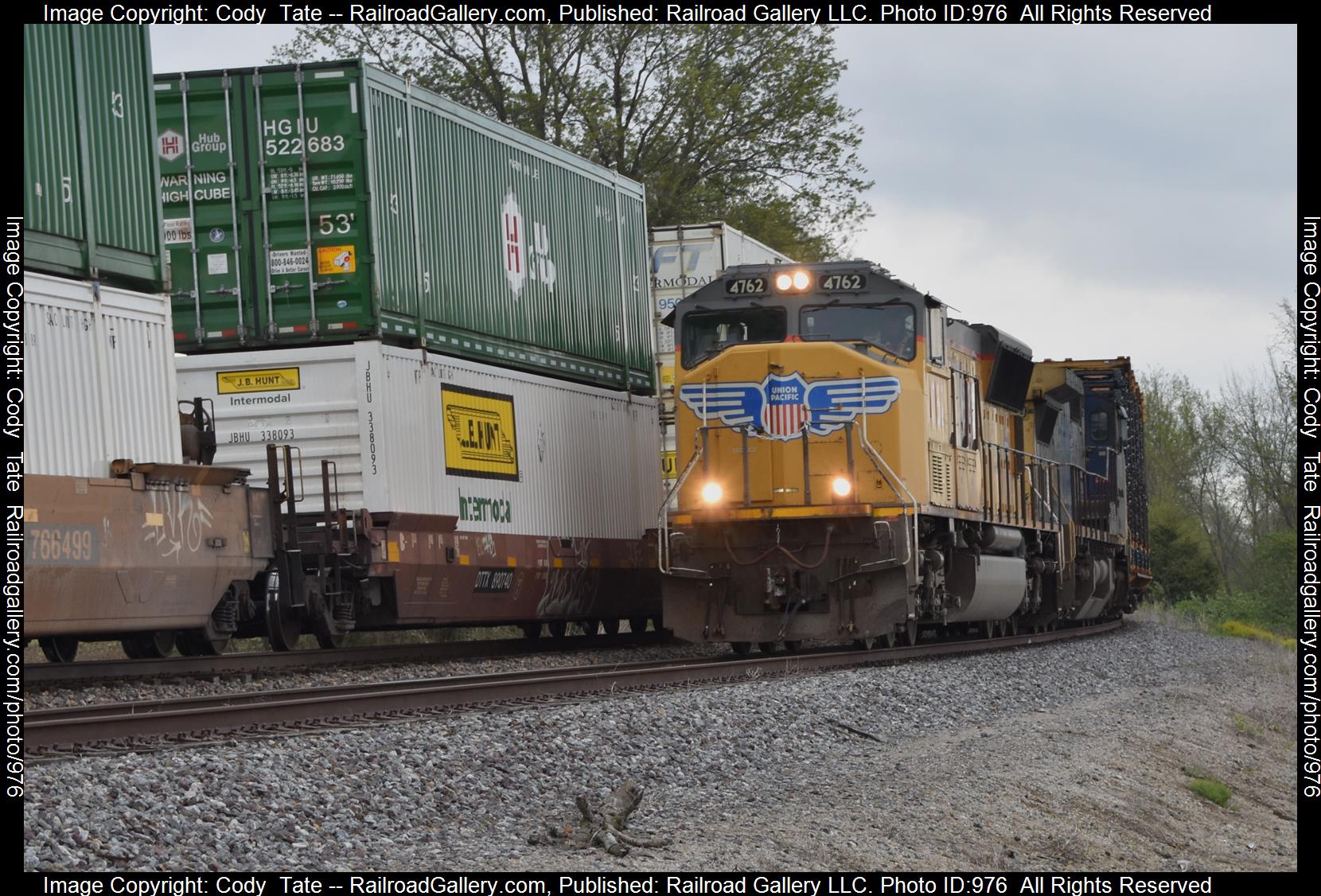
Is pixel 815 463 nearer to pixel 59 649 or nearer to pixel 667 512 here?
pixel 667 512


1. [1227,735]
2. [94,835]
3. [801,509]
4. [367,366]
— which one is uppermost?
[367,366]

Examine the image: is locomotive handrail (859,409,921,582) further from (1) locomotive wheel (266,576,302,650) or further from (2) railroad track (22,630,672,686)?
(1) locomotive wheel (266,576,302,650)

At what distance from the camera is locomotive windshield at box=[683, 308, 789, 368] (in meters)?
14.4

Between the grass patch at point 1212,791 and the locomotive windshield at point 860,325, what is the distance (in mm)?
6024

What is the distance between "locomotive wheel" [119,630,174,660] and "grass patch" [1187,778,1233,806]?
24.8ft

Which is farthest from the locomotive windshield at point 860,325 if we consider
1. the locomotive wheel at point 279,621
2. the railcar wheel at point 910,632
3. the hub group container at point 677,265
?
the hub group container at point 677,265

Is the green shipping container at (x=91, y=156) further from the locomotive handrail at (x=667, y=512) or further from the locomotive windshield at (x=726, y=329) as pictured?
the locomotive windshield at (x=726, y=329)

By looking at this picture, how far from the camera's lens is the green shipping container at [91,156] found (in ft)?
34.3

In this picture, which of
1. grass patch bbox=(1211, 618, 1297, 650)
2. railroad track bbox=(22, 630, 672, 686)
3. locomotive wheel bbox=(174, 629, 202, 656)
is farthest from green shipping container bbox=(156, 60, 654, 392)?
grass patch bbox=(1211, 618, 1297, 650)

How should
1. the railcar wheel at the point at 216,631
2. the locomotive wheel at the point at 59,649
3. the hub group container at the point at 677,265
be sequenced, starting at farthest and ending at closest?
the hub group container at the point at 677,265 < the railcar wheel at the point at 216,631 < the locomotive wheel at the point at 59,649
